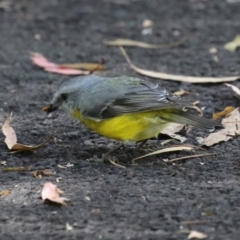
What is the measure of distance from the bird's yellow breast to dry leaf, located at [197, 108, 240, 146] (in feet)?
1.47

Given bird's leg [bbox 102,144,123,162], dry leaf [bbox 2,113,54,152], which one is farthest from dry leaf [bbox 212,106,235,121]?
dry leaf [bbox 2,113,54,152]

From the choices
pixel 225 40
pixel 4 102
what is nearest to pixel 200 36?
pixel 225 40

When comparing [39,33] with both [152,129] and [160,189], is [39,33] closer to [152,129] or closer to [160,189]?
[152,129]

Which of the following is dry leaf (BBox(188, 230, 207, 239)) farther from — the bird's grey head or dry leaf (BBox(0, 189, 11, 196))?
the bird's grey head

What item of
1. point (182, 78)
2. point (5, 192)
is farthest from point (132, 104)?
point (182, 78)

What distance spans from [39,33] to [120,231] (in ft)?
18.3

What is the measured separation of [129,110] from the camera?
501 cm

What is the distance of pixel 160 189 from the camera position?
14.3 ft

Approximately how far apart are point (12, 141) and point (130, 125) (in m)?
0.93

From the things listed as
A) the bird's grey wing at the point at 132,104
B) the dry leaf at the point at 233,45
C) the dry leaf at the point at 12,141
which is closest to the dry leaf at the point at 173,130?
the bird's grey wing at the point at 132,104

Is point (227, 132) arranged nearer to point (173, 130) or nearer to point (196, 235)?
point (173, 130)

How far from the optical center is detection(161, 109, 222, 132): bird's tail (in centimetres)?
501

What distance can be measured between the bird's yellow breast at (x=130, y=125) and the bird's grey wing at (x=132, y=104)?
5cm

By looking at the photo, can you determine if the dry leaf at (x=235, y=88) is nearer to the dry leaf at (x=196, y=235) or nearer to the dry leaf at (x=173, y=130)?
the dry leaf at (x=173, y=130)
